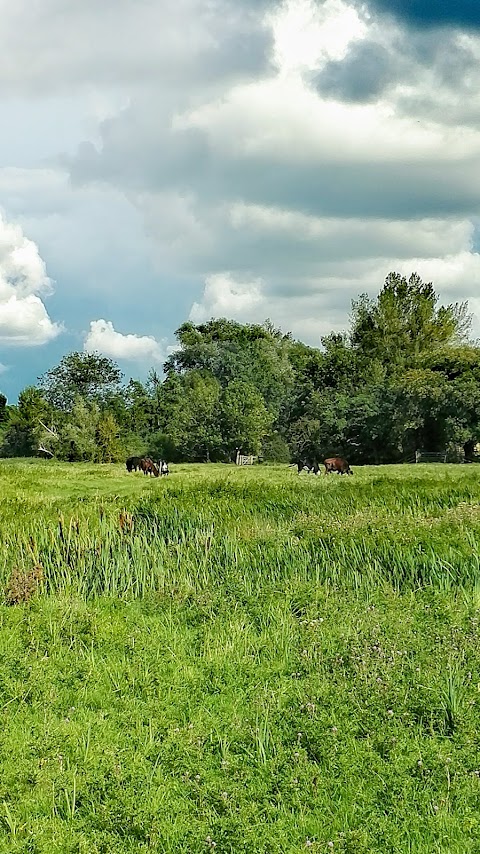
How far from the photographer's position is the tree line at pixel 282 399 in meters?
52.5

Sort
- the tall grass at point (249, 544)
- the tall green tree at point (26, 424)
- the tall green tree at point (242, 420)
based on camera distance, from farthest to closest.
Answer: the tall green tree at point (26, 424) → the tall green tree at point (242, 420) → the tall grass at point (249, 544)

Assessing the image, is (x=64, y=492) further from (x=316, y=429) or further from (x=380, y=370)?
(x=380, y=370)

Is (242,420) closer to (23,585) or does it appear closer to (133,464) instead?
(133,464)

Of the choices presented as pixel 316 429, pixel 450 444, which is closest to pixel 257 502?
pixel 450 444

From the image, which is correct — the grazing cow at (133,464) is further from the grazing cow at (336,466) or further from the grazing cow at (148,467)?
A: the grazing cow at (336,466)

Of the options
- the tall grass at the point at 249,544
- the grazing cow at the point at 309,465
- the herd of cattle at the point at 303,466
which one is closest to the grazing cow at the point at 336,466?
the herd of cattle at the point at 303,466

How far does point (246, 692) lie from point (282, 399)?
70290mm

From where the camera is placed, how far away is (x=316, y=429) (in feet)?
196

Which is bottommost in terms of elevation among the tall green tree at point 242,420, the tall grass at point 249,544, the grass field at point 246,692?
the grass field at point 246,692

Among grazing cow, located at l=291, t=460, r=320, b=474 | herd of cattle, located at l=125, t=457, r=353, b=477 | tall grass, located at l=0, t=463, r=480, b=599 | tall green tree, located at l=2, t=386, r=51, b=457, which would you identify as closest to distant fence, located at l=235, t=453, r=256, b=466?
tall green tree, located at l=2, t=386, r=51, b=457

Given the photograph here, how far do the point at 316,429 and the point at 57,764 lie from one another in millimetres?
54719

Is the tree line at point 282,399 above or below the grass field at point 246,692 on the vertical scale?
above

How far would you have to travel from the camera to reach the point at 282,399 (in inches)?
3012

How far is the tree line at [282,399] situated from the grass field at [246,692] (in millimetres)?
39565
